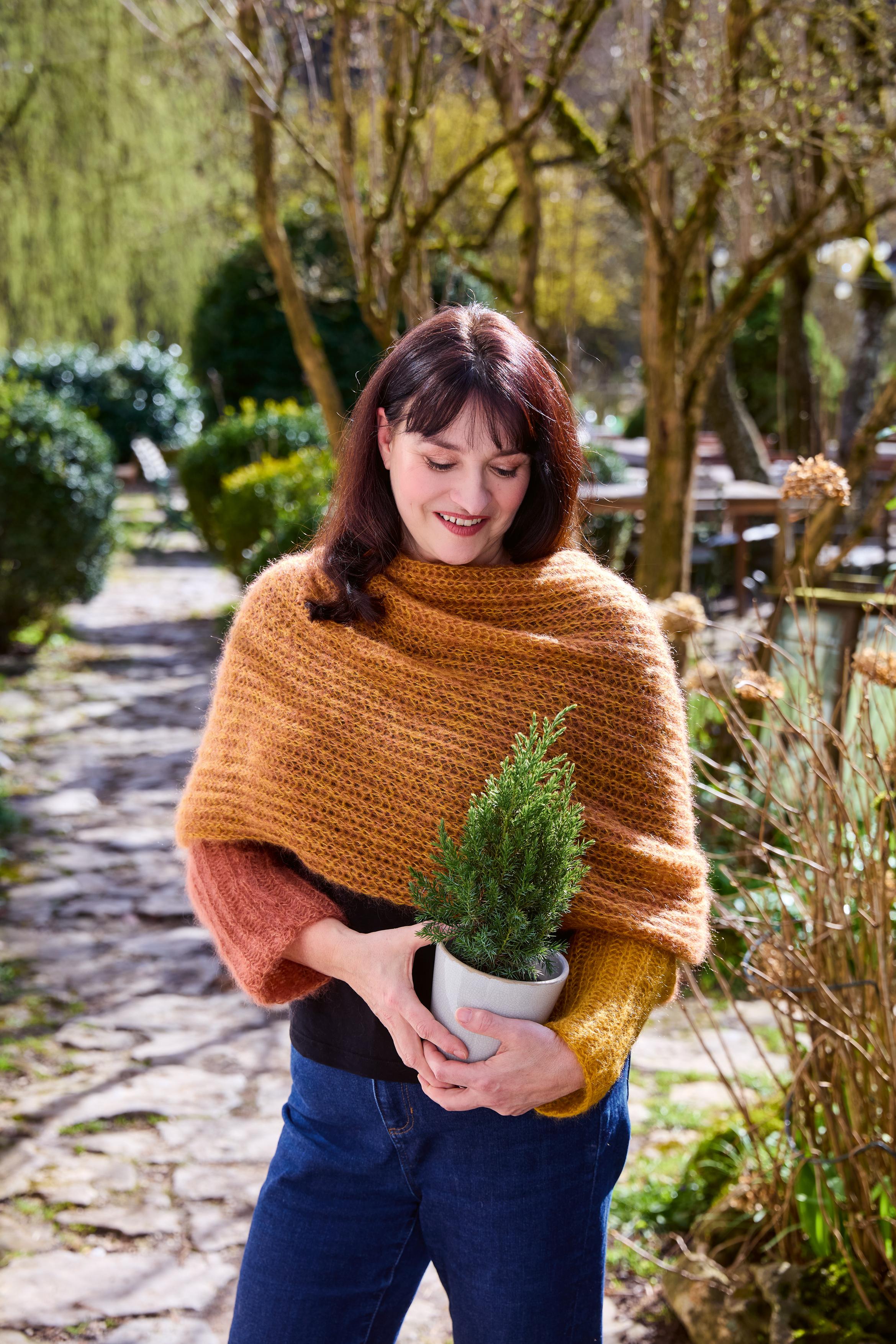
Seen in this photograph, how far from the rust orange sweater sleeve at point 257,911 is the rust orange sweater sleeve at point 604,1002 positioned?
32 centimetres

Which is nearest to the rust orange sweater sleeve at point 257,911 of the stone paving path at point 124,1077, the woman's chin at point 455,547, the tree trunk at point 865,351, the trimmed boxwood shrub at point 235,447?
the woman's chin at point 455,547

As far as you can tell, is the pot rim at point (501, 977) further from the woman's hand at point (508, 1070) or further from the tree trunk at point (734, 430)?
the tree trunk at point (734, 430)

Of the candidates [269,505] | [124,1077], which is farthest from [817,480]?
[269,505]

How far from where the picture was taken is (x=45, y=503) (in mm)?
7711

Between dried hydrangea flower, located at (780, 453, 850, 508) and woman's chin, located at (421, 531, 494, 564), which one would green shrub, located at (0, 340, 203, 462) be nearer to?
dried hydrangea flower, located at (780, 453, 850, 508)

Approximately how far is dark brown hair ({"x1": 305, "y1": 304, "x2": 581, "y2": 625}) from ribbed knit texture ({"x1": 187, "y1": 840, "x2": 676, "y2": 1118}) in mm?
368

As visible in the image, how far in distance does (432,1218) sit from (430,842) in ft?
1.62

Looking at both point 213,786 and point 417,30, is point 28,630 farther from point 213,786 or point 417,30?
point 213,786

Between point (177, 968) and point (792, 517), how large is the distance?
9.58 feet

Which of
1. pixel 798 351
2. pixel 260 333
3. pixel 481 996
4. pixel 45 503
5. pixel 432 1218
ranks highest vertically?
pixel 260 333

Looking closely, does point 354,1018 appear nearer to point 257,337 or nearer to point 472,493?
point 472,493

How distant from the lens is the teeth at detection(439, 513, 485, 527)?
1.55 m

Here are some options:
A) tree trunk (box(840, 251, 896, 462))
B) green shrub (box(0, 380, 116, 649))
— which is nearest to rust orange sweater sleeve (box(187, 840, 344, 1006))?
green shrub (box(0, 380, 116, 649))

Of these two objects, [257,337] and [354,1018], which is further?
[257,337]
